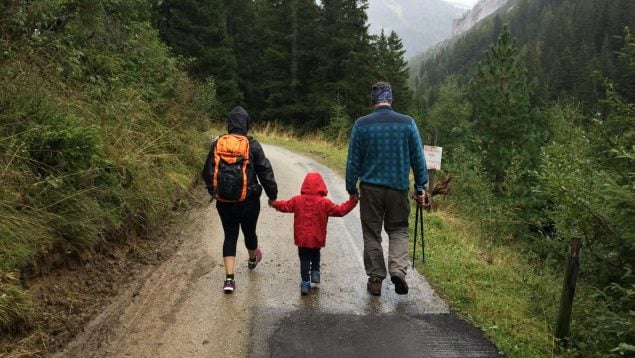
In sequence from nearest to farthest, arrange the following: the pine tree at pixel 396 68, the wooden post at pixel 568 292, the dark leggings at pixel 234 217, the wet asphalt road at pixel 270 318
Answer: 1. the wet asphalt road at pixel 270 318
2. the wooden post at pixel 568 292
3. the dark leggings at pixel 234 217
4. the pine tree at pixel 396 68

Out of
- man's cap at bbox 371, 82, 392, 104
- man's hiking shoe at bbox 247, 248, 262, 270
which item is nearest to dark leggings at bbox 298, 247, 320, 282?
man's hiking shoe at bbox 247, 248, 262, 270

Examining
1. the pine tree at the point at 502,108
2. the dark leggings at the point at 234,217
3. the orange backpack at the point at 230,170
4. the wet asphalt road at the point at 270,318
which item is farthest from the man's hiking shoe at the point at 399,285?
the pine tree at the point at 502,108

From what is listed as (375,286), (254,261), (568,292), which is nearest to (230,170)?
(254,261)

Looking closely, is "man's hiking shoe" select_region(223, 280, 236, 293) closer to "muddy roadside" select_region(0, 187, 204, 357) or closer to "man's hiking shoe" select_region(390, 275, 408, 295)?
"muddy roadside" select_region(0, 187, 204, 357)

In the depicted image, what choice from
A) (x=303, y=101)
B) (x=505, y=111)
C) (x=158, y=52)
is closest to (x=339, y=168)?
(x=158, y=52)

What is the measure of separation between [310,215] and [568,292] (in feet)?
8.26

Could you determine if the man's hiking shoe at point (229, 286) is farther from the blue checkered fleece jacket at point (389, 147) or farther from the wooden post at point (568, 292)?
the wooden post at point (568, 292)

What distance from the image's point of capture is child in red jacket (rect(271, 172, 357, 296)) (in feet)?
16.1

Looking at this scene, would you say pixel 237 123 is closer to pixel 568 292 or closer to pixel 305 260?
pixel 305 260

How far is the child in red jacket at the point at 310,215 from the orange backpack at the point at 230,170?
0.50 metres

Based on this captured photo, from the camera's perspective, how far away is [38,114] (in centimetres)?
516

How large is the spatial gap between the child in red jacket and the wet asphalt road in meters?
0.40

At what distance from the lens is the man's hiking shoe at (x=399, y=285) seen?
15.8ft

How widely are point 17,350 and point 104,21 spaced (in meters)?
7.47
